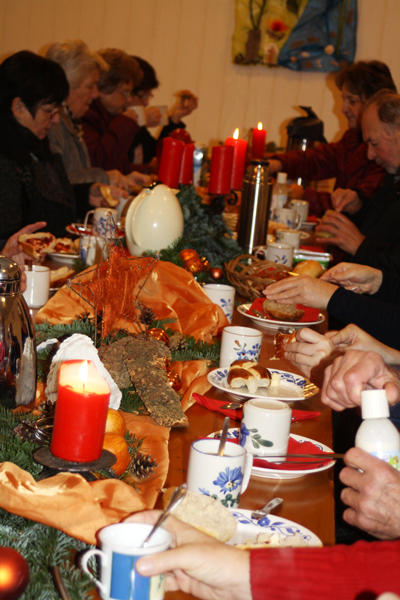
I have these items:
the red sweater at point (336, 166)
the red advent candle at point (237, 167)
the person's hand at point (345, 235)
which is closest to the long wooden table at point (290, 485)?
the red advent candle at point (237, 167)

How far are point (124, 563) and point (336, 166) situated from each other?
13.7 ft

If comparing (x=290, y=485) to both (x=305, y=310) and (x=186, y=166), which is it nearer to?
(x=305, y=310)

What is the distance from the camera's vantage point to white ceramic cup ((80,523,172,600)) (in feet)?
1.69

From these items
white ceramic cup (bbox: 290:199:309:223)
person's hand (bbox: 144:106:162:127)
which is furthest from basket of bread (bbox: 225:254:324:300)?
person's hand (bbox: 144:106:162:127)

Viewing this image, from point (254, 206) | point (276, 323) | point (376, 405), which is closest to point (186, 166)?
point (254, 206)

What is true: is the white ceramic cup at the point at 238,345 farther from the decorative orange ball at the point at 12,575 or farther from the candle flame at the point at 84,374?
the decorative orange ball at the point at 12,575

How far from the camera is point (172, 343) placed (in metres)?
1.24

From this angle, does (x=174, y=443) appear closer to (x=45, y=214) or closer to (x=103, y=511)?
(x=103, y=511)

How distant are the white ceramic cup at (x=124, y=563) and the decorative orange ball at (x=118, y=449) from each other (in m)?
0.19

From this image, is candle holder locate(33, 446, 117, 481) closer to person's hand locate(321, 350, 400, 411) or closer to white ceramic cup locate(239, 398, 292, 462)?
white ceramic cup locate(239, 398, 292, 462)

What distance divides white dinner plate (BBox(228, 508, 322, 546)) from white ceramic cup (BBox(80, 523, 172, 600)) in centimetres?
13

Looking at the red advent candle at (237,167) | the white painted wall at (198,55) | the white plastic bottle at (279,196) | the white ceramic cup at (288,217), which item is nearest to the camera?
the red advent candle at (237,167)

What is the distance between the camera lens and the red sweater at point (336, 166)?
3883mm

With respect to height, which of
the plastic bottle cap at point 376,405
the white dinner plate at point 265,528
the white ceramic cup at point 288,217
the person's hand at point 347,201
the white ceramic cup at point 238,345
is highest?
the person's hand at point 347,201
